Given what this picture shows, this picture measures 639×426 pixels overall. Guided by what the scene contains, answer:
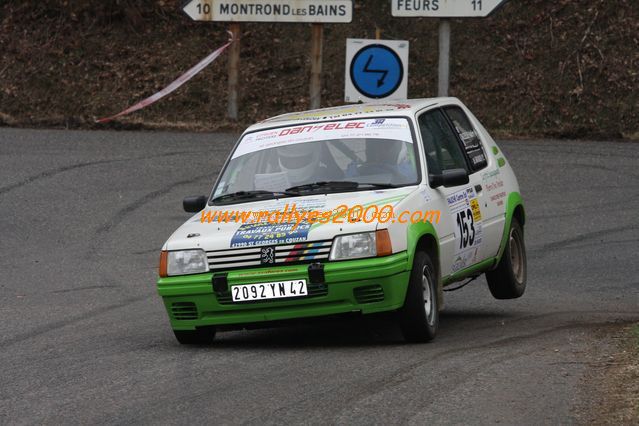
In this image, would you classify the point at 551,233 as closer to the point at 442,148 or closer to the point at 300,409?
the point at 442,148

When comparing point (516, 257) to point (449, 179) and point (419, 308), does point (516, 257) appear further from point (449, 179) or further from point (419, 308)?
point (419, 308)

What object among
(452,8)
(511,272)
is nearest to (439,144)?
(511,272)

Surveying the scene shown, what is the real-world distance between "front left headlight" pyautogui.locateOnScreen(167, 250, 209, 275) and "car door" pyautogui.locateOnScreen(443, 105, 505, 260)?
2.46 meters

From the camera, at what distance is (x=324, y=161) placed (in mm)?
9875

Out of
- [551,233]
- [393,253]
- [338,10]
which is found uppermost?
[338,10]

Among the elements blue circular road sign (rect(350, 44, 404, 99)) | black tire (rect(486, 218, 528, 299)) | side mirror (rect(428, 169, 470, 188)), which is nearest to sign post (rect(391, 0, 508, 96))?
blue circular road sign (rect(350, 44, 404, 99))

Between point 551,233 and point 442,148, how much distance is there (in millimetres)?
5251

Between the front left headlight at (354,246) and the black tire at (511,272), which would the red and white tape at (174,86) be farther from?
the front left headlight at (354,246)

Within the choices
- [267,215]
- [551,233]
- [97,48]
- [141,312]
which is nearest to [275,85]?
[97,48]

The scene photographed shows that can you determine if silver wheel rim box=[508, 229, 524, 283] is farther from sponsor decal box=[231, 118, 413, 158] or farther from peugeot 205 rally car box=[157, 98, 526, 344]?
sponsor decal box=[231, 118, 413, 158]

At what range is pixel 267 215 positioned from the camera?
30.0 feet

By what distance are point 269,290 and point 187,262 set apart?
26.1 inches

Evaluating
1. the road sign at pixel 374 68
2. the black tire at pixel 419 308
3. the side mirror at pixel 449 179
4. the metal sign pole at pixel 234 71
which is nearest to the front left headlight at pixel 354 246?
the black tire at pixel 419 308

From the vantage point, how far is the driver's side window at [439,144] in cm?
1007
